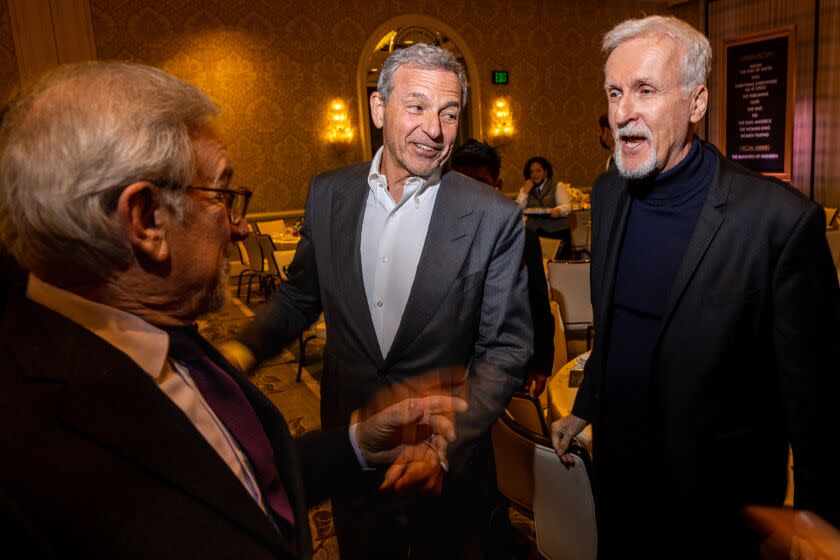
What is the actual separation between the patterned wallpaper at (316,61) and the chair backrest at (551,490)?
7.53m

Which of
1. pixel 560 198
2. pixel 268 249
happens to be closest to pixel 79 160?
pixel 268 249

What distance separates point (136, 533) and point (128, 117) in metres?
0.50

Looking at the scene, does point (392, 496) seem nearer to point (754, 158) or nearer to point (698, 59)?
point (698, 59)

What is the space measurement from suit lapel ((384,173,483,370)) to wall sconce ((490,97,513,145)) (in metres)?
9.30

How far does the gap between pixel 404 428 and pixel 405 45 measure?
9.83 meters

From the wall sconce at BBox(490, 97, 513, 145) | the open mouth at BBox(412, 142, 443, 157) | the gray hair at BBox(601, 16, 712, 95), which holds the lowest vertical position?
the open mouth at BBox(412, 142, 443, 157)

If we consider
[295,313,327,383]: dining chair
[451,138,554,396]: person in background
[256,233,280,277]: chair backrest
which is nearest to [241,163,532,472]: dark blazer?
[451,138,554,396]: person in background

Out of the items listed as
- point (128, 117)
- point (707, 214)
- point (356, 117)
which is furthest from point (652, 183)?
point (356, 117)

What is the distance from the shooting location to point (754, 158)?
9891 millimetres

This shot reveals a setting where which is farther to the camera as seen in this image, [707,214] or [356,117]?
[356,117]

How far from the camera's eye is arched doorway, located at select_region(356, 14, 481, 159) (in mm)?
9414

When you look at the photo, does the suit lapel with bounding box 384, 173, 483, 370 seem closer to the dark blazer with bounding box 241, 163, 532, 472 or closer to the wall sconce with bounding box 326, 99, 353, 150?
the dark blazer with bounding box 241, 163, 532, 472

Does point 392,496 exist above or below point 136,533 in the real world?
Result: below

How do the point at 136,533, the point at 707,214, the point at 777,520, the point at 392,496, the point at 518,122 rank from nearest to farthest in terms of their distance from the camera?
the point at 136,533
the point at 777,520
the point at 707,214
the point at 392,496
the point at 518,122
